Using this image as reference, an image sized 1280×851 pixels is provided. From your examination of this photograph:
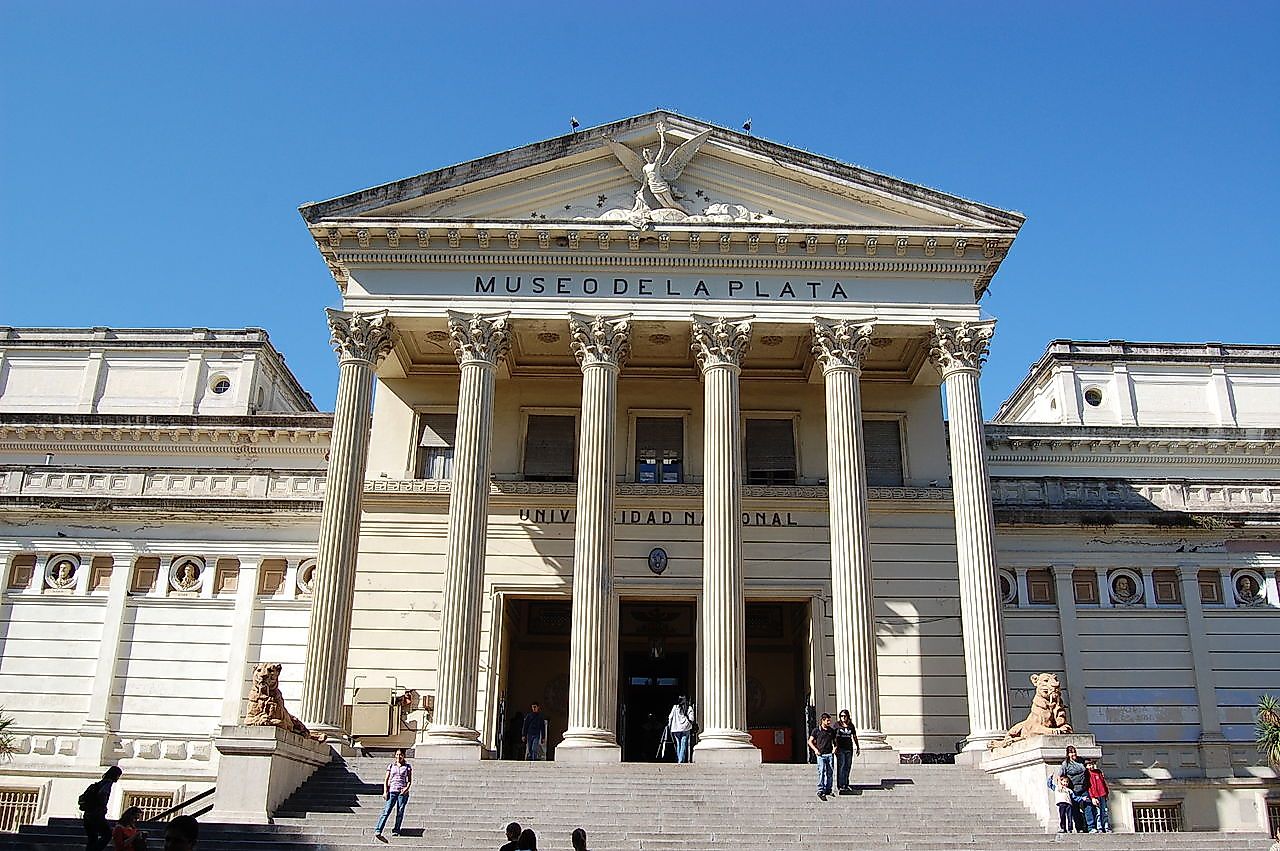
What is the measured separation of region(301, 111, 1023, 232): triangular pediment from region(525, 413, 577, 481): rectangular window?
19.7ft

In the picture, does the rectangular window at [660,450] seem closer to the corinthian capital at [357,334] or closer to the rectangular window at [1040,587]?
the corinthian capital at [357,334]

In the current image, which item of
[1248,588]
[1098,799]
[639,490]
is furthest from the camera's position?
A: [1248,588]

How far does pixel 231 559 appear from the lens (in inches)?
1247

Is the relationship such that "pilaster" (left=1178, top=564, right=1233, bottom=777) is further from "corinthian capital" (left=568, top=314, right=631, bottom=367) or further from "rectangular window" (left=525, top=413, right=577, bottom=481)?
"rectangular window" (left=525, top=413, right=577, bottom=481)

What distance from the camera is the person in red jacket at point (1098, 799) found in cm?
1998

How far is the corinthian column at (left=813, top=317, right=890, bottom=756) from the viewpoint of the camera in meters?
25.1

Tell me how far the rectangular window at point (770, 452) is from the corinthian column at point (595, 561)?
5523mm

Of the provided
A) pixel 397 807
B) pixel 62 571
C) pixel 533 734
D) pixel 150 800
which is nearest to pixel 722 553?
pixel 533 734

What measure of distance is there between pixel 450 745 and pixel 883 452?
14627mm

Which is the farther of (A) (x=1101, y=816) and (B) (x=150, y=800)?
(B) (x=150, y=800)

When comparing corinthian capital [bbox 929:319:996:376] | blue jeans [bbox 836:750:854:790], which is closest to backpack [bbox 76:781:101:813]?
blue jeans [bbox 836:750:854:790]

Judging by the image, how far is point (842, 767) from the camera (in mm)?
22078

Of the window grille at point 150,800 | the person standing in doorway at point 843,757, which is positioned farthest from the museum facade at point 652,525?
the person standing in doorway at point 843,757

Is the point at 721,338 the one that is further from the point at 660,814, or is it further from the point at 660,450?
the point at 660,814
